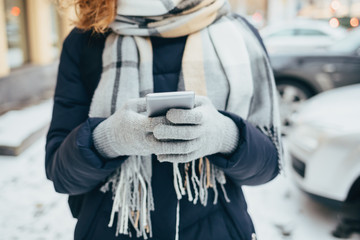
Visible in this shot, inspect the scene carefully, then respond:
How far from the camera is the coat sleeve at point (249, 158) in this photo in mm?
1218

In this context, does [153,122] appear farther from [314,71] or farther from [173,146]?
[314,71]

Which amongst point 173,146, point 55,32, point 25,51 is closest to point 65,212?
point 173,146

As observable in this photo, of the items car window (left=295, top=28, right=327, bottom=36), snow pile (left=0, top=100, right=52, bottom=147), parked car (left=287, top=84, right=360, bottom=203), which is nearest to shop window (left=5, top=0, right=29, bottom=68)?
snow pile (left=0, top=100, right=52, bottom=147)

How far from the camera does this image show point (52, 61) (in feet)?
33.7

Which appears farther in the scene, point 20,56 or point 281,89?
point 20,56

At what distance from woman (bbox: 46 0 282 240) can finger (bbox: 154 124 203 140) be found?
174 mm

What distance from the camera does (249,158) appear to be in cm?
124

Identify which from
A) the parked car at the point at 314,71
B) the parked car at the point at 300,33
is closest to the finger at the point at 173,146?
the parked car at the point at 314,71

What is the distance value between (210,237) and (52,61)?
386 inches

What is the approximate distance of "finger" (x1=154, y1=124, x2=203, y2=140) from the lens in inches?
39.8

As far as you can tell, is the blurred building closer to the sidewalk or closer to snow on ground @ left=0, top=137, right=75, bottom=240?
the sidewalk

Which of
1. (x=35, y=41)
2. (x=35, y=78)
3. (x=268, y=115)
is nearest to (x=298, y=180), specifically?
(x=268, y=115)

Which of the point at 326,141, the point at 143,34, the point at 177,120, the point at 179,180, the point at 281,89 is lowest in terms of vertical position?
the point at 281,89

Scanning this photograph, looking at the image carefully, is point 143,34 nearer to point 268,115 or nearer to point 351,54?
point 268,115
